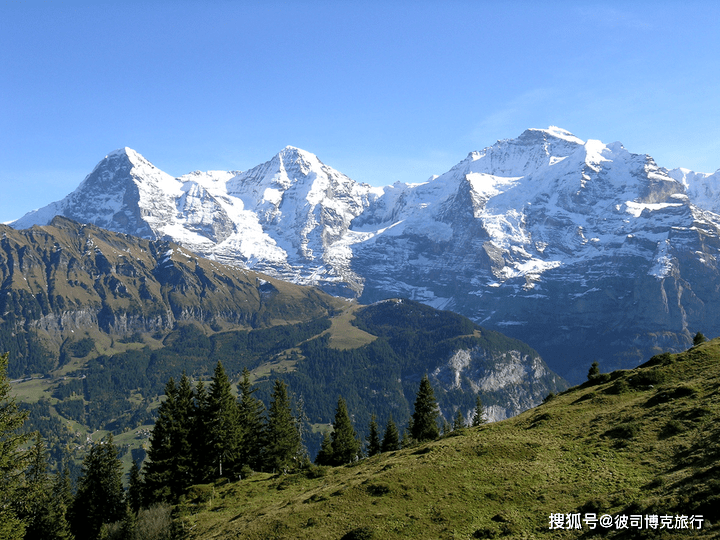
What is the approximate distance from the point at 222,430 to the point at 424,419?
2003 inches

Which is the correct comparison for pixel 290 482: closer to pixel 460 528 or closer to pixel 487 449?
pixel 487 449

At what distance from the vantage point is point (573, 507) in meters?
38.2

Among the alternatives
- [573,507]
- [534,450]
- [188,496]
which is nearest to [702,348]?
[534,450]

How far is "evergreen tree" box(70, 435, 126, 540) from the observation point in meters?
73.8

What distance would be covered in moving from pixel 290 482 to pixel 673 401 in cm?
4734

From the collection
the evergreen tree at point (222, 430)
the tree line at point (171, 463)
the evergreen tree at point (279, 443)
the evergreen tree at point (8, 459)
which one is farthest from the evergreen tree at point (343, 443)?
the evergreen tree at point (8, 459)

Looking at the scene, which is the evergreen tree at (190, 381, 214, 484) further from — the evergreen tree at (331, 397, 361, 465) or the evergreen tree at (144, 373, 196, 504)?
the evergreen tree at (331, 397, 361, 465)

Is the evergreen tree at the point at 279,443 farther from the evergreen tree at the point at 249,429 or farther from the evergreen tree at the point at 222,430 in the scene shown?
the evergreen tree at the point at 222,430

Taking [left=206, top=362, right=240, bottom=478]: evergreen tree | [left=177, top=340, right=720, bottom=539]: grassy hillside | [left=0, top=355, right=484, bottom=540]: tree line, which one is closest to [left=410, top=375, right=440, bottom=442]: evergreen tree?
[left=0, top=355, right=484, bottom=540]: tree line

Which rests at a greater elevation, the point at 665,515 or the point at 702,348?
the point at 702,348

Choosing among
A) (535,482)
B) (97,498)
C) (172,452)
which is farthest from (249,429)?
(535,482)

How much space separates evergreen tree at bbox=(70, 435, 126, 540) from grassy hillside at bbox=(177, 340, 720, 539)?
18284mm

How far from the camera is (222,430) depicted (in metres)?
73.8

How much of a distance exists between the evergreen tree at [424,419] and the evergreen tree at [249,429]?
38.9m
